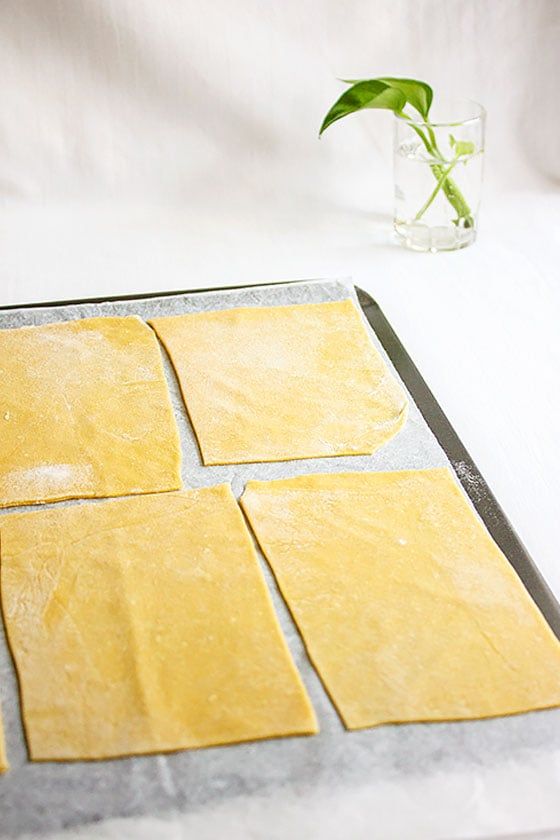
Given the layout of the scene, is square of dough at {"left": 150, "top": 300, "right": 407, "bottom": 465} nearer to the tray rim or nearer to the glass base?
the tray rim

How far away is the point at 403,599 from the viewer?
3.36ft

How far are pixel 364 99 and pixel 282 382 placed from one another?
0.52 m

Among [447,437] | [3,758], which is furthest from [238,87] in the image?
[3,758]

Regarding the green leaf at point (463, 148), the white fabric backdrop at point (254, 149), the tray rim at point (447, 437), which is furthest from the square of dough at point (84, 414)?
the green leaf at point (463, 148)

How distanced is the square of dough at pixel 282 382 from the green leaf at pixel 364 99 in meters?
0.31

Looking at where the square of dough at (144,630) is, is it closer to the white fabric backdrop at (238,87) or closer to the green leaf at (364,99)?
the green leaf at (364,99)

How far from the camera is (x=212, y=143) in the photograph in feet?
6.20

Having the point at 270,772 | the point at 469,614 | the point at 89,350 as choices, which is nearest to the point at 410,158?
the point at 89,350

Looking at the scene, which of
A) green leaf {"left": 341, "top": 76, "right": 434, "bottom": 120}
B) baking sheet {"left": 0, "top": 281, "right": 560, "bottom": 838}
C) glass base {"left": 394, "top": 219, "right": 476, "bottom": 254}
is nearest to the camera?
baking sheet {"left": 0, "top": 281, "right": 560, "bottom": 838}

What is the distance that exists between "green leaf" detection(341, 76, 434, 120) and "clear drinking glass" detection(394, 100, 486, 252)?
0.08 feet

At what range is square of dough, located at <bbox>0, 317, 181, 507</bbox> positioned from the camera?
1.19 meters

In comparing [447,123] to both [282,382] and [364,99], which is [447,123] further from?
[282,382]

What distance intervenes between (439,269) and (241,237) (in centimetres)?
31

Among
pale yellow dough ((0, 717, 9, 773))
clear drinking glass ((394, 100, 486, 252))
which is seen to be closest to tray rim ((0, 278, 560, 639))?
clear drinking glass ((394, 100, 486, 252))
